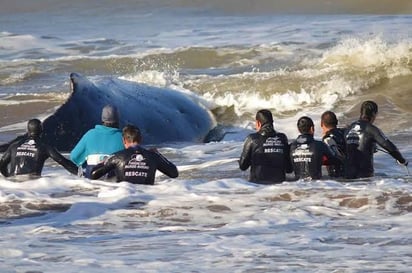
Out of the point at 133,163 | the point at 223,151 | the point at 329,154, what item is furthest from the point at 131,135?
the point at 223,151

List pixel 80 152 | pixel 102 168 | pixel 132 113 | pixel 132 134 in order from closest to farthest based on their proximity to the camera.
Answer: pixel 132 134 → pixel 102 168 → pixel 80 152 → pixel 132 113

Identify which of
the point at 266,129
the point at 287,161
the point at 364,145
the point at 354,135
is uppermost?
the point at 266,129

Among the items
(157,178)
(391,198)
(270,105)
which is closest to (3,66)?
(270,105)

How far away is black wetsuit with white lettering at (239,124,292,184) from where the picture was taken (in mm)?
11938

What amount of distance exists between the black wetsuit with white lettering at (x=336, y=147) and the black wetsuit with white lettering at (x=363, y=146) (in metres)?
0.14

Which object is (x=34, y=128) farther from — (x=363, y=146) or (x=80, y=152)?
(x=363, y=146)

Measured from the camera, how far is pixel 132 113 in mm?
16109

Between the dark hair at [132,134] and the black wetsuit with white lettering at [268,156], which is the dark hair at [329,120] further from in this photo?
the dark hair at [132,134]

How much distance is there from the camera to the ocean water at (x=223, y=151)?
895cm

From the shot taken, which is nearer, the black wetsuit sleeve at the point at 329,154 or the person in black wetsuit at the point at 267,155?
the black wetsuit sleeve at the point at 329,154

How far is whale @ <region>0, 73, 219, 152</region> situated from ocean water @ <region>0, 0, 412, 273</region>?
389 millimetres

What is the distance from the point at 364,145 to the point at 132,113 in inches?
181

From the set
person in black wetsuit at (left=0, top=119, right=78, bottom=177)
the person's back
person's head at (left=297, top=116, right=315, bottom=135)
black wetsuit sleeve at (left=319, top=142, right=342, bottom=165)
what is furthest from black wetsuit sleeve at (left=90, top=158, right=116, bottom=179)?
black wetsuit sleeve at (left=319, top=142, right=342, bottom=165)

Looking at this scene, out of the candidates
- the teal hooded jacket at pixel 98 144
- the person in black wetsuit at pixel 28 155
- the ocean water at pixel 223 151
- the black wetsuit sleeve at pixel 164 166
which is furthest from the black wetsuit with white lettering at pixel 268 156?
the person in black wetsuit at pixel 28 155
